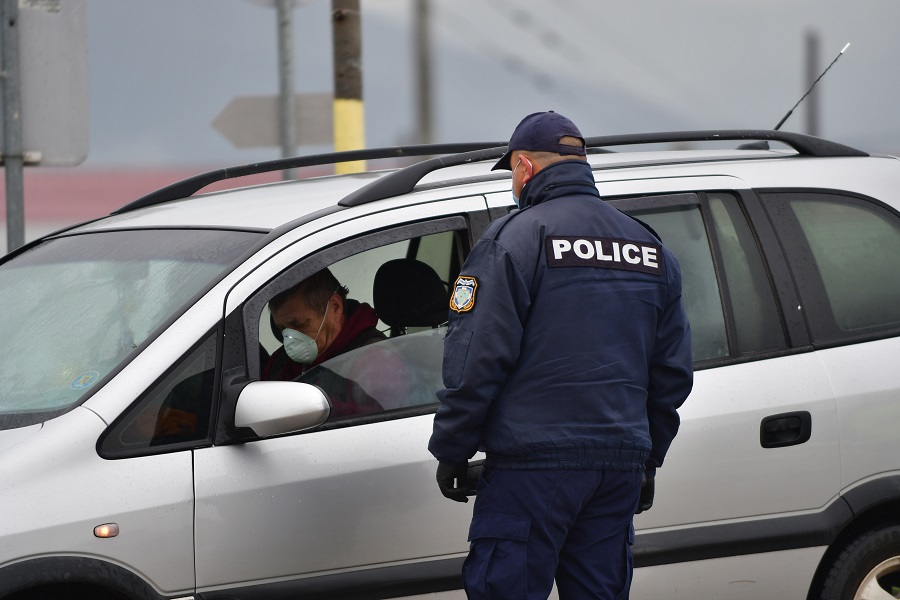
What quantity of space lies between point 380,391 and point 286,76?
4005 millimetres

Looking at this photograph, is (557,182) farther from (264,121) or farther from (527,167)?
(264,121)

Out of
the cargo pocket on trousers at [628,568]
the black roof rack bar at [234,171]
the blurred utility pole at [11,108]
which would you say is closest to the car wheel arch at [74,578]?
the cargo pocket on trousers at [628,568]

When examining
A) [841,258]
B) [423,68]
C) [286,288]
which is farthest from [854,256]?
[423,68]

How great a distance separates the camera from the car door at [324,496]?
3.06 metres

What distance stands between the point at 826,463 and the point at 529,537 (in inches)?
48.5

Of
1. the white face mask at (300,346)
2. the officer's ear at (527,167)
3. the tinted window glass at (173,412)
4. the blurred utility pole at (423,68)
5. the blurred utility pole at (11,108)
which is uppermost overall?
the blurred utility pole at (423,68)

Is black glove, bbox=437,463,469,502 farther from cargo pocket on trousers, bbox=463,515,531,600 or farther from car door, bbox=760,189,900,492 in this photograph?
car door, bbox=760,189,900,492

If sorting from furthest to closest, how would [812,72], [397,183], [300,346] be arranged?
[812,72]
[300,346]
[397,183]

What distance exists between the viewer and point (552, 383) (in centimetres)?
289

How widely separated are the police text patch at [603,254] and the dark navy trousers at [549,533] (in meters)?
0.49

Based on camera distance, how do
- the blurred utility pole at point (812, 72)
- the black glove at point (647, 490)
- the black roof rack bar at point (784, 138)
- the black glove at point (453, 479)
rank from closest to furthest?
the black glove at point (453, 479) → the black glove at point (647, 490) → the black roof rack bar at point (784, 138) → the blurred utility pole at point (812, 72)

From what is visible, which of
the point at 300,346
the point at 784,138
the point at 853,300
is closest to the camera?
the point at 300,346

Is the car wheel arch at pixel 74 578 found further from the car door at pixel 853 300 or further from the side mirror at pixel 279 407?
the car door at pixel 853 300

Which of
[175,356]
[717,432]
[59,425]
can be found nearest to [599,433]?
[717,432]
